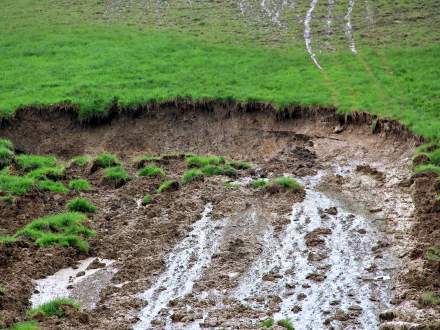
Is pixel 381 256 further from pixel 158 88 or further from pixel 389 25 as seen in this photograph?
pixel 389 25

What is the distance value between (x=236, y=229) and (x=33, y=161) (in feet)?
37.1

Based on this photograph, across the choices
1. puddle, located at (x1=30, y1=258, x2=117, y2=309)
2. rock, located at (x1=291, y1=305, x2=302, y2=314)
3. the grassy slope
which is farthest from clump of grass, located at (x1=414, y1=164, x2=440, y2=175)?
puddle, located at (x1=30, y1=258, x2=117, y2=309)

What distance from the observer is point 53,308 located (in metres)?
20.6

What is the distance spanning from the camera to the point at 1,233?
85.1ft

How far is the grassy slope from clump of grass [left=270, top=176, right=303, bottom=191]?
6.12m

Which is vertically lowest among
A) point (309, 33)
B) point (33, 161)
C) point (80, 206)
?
point (33, 161)

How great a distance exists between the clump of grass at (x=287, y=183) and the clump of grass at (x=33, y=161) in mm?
10114

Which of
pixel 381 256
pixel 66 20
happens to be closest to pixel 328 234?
pixel 381 256

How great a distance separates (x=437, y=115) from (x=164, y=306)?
1810 centimetres

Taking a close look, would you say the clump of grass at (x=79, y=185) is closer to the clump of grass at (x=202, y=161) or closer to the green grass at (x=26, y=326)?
the clump of grass at (x=202, y=161)

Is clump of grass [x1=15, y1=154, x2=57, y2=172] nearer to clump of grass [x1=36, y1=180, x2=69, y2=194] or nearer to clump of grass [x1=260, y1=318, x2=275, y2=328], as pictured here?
clump of grass [x1=36, y1=180, x2=69, y2=194]

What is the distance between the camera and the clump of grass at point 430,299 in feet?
65.3

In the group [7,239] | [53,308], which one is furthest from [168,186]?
[53,308]

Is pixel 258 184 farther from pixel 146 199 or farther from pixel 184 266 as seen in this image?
pixel 184 266
